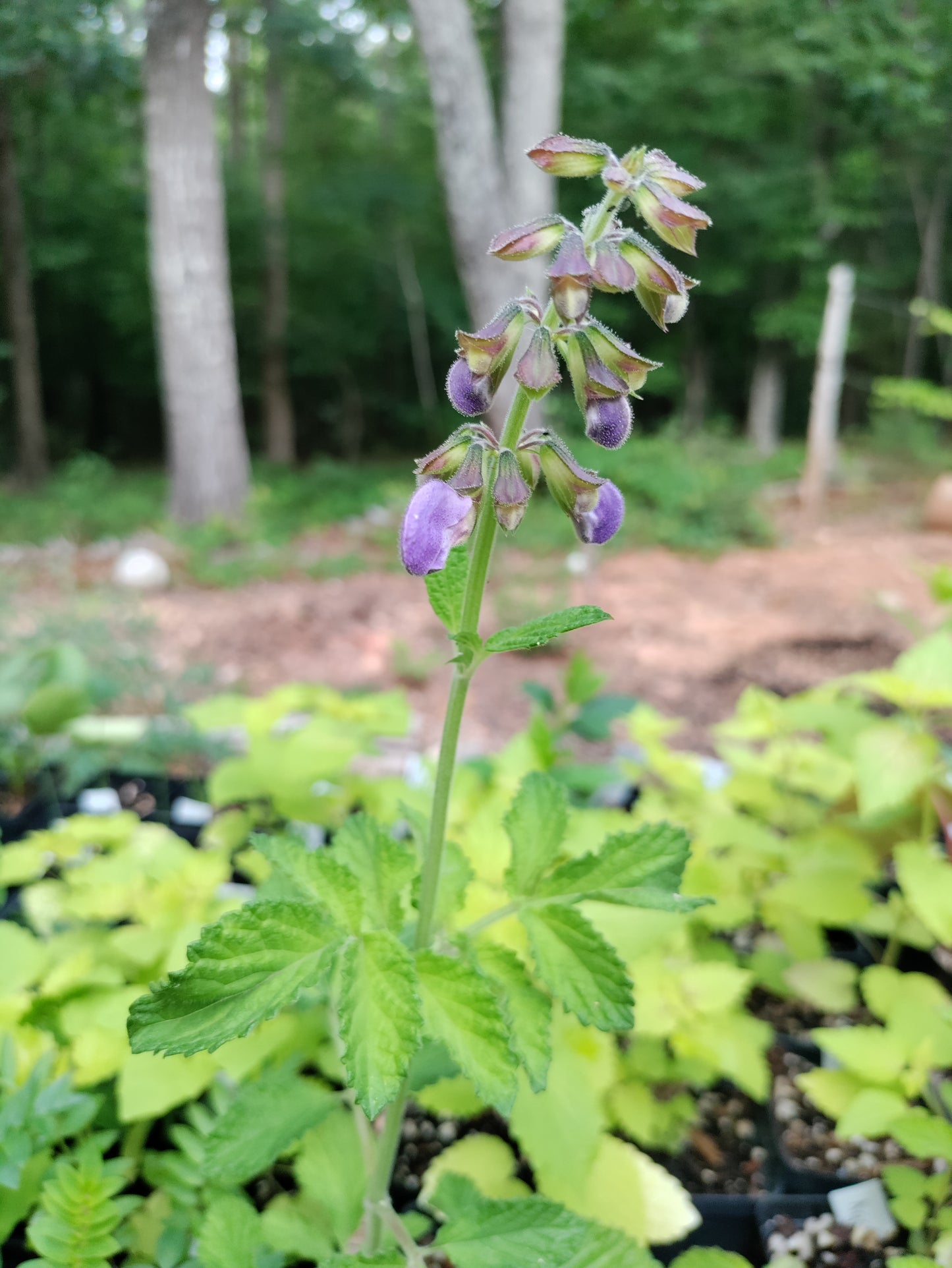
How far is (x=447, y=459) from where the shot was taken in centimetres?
75

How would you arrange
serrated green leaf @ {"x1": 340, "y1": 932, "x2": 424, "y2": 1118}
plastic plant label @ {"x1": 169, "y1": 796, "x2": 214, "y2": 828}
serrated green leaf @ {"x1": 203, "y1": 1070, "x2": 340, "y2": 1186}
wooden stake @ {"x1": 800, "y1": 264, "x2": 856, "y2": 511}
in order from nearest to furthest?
serrated green leaf @ {"x1": 340, "y1": 932, "x2": 424, "y2": 1118} < serrated green leaf @ {"x1": 203, "y1": 1070, "x2": 340, "y2": 1186} < plastic plant label @ {"x1": 169, "y1": 796, "x2": 214, "y2": 828} < wooden stake @ {"x1": 800, "y1": 264, "x2": 856, "y2": 511}

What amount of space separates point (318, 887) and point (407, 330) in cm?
1391

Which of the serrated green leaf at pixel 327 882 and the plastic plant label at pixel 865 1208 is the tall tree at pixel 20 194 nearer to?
the serrated green leaf at pixel 327 882

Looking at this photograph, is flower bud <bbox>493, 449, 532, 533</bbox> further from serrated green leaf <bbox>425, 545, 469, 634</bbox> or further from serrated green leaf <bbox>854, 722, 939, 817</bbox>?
serrated green leaf <bbox>854, 722, 939, 817</bbox>

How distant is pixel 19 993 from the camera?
3.90 feet

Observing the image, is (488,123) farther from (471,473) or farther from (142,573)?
(471,473)

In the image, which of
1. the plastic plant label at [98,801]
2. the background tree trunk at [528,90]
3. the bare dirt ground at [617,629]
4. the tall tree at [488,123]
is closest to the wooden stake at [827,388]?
the bare dirt ground at [617,629]

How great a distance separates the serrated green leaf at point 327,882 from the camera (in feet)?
2.63

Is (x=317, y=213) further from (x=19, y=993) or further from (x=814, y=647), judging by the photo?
(x=19, y=993)

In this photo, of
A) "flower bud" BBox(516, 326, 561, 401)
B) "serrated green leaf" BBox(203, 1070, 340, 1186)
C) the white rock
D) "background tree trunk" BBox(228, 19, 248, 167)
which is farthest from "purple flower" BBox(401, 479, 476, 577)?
"background tree trunk" BBox(228, 19, 248, 167)

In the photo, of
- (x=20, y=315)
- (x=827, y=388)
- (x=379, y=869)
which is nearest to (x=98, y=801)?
(x=379, y=869)

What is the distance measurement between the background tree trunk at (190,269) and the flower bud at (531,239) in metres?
6.65

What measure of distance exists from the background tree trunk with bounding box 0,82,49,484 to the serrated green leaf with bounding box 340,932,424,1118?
1005cm

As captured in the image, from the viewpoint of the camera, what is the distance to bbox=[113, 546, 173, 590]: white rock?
18.9 feet
